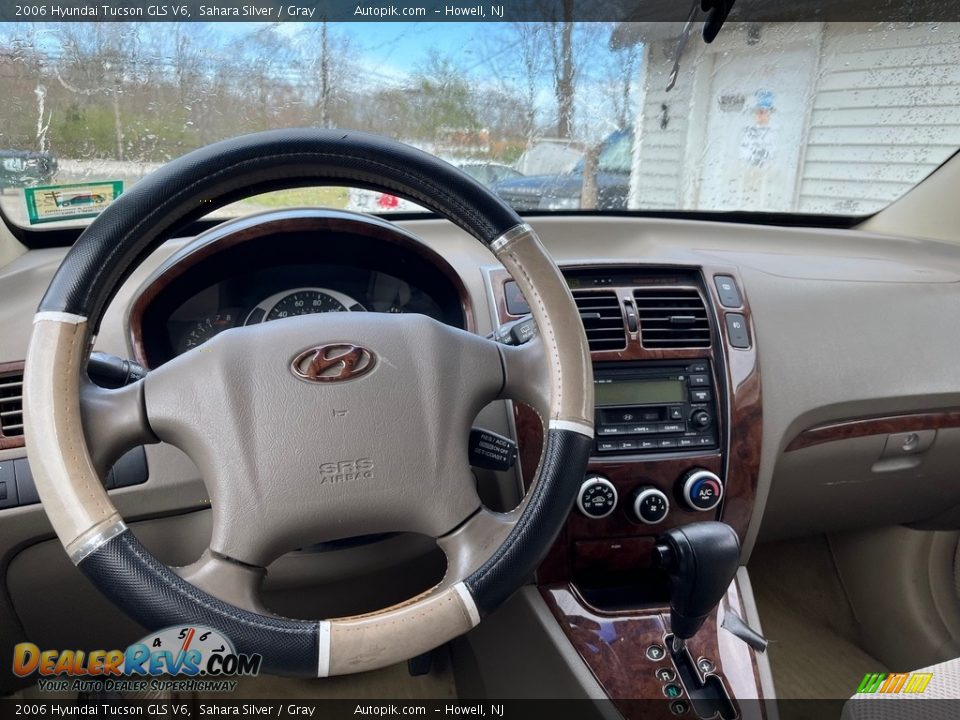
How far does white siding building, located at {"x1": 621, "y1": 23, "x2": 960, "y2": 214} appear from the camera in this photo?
5.81ft

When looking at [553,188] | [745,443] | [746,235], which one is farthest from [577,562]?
[746,235]

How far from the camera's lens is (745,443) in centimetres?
145

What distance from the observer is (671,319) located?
4.82 feet

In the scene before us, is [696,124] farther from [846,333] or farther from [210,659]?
[210,659]

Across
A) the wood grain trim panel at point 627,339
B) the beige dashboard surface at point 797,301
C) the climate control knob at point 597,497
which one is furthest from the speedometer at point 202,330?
the climate control knob at point 597,497

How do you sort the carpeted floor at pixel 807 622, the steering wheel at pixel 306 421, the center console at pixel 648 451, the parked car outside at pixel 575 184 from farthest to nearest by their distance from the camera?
the carpeted floor at pixel 807 622, the parked car outside at pixel 575 184, the center console at pixel 648 451, the steering wheel at pixel 306 421

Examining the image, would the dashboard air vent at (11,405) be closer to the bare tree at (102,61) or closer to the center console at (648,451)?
the bare tree at (102,61)

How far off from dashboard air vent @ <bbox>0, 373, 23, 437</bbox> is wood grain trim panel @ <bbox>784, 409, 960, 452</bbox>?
149 centimetres

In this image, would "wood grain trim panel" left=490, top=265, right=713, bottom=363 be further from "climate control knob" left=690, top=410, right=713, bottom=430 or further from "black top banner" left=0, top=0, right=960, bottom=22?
"black top banner" left=0, top=0, right=960, bottom=22

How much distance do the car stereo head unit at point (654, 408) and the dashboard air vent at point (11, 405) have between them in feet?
3.29

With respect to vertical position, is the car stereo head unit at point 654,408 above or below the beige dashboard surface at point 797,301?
below

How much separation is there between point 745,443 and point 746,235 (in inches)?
27.8

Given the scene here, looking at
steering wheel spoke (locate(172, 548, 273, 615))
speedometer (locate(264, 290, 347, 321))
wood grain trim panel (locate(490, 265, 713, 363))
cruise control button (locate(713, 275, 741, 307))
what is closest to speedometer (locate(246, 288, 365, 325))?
speedometer (locate(264, 290, 347, 321))

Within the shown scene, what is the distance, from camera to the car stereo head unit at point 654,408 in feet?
4.61
